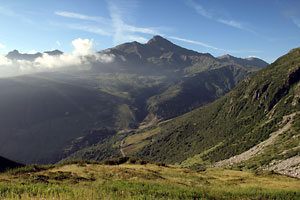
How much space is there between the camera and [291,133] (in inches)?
4825

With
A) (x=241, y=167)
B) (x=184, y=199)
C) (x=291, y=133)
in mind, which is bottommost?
(x=241, y=167)

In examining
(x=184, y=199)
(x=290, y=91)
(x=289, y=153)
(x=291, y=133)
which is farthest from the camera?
(x=290, y=91)

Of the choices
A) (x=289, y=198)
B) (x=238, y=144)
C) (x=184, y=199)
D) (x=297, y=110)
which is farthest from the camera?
(x=238, y=144)

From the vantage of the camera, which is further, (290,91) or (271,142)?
(290,91)

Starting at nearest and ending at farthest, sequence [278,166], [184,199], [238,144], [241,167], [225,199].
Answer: [184,199]
[225,199]
[278,166]
[241,167]
[238,144]

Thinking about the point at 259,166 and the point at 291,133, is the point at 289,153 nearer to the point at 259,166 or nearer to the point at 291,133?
the point at 259,166

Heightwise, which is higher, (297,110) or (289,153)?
(297,110)

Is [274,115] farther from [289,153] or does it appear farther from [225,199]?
[225,199]

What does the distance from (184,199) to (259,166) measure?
108 metres

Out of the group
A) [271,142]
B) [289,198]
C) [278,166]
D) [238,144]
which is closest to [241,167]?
[278,166]

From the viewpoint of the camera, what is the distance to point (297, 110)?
148m

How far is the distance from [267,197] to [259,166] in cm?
10243

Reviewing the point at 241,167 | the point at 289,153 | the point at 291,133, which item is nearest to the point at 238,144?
the point at 291,133

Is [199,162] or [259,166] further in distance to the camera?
[199,162]
